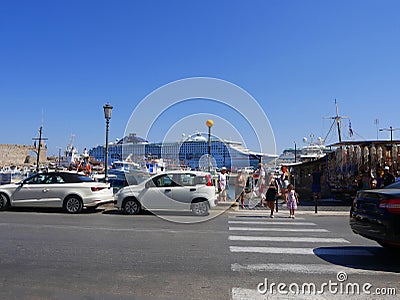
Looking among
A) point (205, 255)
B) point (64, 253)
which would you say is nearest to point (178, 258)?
point (205, 255)

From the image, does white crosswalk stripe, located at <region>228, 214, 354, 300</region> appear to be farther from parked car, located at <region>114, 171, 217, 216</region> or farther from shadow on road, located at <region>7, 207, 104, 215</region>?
shadow on road, located at <region>7, 207, 104, 215</region>

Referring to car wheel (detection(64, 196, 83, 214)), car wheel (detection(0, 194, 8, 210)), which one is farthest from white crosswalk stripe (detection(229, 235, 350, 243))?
car wheel (detection(0, 194, 8, 210))

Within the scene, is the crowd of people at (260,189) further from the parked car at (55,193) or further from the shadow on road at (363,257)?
the parked car at (55,193)

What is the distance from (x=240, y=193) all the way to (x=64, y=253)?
10.00 metres

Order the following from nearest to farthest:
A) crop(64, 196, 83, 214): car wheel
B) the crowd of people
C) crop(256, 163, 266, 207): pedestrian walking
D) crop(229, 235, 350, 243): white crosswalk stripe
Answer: crop(229, 235, 350, 243): white crosswalk stripe → the crowd of people → crop(64, 196, 83, 214): car wheel → crop(256, 163, 266, 207): pedestrian walking

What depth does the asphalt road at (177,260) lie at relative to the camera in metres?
4.99

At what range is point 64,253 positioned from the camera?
6941 millimetres

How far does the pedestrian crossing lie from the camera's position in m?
5.93

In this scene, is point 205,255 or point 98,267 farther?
point 205,255

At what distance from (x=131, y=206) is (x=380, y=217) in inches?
352

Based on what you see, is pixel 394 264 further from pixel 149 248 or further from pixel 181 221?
pixel 181 221

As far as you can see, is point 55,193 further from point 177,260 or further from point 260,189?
point 260,189

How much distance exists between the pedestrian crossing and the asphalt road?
0.06 feet

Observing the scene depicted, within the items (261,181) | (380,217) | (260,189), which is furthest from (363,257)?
(260,189)
